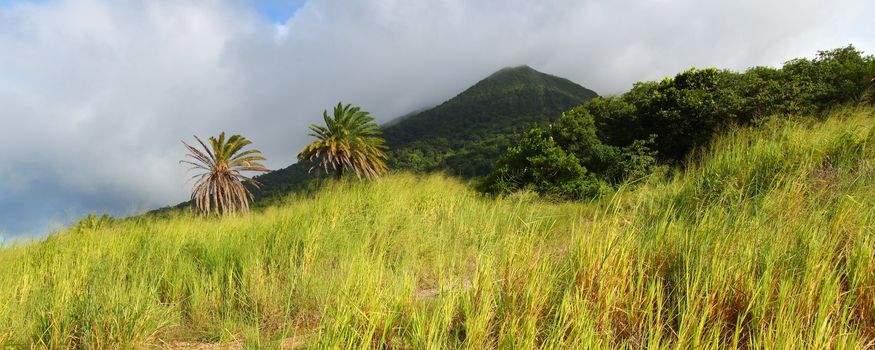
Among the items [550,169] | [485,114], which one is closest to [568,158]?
[550,169]

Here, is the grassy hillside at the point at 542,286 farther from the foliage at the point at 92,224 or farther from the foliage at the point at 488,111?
the foliage at the point at 488,111

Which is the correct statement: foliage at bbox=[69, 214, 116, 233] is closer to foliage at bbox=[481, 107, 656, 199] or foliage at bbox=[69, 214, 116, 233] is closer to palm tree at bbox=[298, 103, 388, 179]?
foliage at bbox=[481, 107, 656, 199]

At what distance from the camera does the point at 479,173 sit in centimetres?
3681

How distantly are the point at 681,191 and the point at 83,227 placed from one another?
24.4 feet

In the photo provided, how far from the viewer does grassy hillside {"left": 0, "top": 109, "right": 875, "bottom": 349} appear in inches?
74.7

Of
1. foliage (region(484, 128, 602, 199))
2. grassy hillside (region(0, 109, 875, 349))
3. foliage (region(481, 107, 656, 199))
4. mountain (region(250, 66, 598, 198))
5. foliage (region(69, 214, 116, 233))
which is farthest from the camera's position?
mountain (region(250, 66, 598, 198))

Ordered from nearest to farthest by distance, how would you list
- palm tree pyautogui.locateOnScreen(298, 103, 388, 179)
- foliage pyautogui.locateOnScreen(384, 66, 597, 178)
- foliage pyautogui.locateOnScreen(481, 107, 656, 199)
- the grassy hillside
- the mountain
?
the grassy hillside
foliage pyautogui.locateOnScreen(481, 107, 656, 199)
palm tree pyautogui.locateOnScreen(298, 103, 388, 179)
the mountain
foliage pyautogui.locateOnScreen(384, 66, 597, 178)

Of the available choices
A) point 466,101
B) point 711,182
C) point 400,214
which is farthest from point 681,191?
point 466,101

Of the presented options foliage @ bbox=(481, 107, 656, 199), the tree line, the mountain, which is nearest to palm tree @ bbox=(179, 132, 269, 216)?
the tree line

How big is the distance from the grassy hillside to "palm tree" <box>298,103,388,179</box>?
832 inches

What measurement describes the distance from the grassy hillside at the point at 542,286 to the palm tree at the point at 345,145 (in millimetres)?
21135

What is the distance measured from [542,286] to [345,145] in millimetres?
24714

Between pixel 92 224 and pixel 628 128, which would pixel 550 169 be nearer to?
pixel 628 128

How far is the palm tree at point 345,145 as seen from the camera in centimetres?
2553
